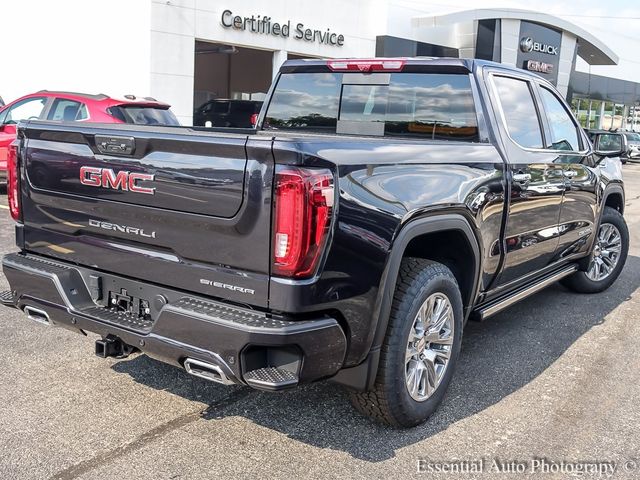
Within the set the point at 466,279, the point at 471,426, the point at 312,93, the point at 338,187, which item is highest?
the point at 312,93

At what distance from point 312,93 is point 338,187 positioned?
7.59 feet

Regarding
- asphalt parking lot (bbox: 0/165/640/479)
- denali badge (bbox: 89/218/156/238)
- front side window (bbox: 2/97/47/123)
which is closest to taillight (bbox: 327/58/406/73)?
asphalt parking lot (bbox: 0/165/640/479)

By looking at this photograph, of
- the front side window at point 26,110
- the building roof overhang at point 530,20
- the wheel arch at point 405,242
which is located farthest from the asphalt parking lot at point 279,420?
the building roof overhang at point 530,20

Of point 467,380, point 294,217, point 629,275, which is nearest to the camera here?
point 294,217

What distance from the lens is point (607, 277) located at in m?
6.52

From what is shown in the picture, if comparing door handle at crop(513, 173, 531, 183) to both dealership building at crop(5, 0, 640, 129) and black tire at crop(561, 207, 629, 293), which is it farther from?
dealership building at crop(5, 0, 640, 129)

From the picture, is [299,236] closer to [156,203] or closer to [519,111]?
[156,203]

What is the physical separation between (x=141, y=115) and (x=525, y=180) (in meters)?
6.49

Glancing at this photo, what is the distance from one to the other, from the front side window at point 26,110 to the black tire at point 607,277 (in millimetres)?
7808

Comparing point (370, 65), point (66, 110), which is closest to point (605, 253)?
point (370, 65)

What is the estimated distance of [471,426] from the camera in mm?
3590

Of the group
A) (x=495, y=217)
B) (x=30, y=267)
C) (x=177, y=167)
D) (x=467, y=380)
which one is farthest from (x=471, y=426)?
(x=30, y=267)

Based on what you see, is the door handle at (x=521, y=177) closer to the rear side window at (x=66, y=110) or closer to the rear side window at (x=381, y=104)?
the rear side window at (x=381, y=104)

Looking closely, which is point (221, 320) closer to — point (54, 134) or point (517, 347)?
point (54, 134)
